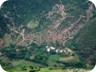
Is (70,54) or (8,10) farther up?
(8,10)

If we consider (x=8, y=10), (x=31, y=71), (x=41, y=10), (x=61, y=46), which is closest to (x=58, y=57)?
(x=61, y=46)

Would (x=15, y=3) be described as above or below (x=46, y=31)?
above

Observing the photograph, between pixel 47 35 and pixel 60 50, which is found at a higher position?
pixel 47 35

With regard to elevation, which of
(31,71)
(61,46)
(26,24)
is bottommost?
(31,71)

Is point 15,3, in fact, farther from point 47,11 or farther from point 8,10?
point 47,11

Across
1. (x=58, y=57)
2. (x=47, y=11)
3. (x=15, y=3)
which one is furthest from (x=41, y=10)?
(x=58, y=57)

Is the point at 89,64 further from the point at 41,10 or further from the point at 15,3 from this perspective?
the point at 15,3

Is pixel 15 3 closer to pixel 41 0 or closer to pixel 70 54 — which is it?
pixel 41 0

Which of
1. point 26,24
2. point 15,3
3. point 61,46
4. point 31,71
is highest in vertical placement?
point 15,3

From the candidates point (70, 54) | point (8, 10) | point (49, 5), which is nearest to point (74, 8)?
point (49, 5)
